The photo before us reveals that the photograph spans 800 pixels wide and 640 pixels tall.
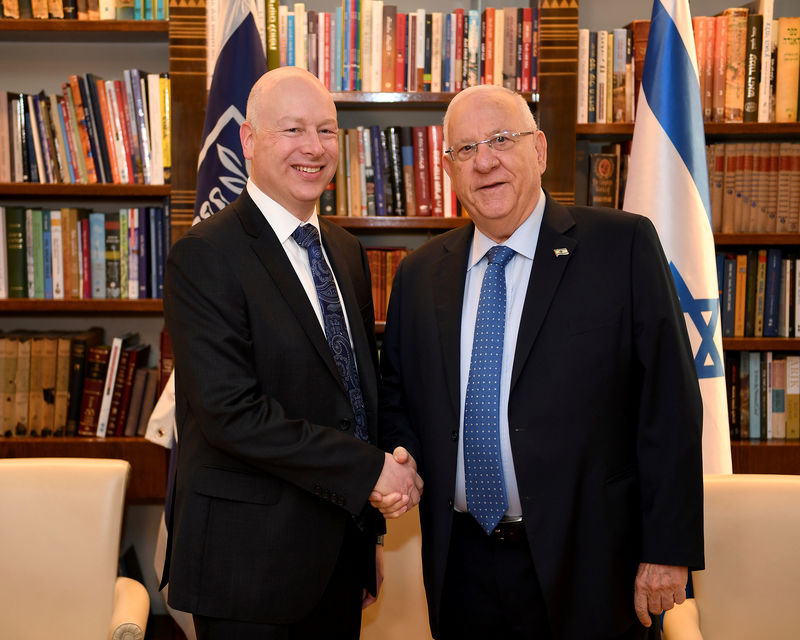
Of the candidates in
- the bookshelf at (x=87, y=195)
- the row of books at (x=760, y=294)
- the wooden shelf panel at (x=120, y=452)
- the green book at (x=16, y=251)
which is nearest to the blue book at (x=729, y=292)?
the row of books at (x=760, y=294)

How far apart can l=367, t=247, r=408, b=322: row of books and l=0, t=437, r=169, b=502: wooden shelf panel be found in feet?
3.34

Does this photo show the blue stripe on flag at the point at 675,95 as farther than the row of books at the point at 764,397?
No

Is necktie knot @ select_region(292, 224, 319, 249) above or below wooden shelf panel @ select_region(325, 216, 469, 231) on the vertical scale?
below

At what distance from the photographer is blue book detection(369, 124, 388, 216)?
3020mm

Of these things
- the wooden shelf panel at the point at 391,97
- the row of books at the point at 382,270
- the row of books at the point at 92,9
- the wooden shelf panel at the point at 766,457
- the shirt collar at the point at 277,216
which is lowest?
the wooden shelf panel at the point at 766,457

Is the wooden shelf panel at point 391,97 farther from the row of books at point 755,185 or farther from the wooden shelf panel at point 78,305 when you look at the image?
the wooden shelf panel at point 78,305

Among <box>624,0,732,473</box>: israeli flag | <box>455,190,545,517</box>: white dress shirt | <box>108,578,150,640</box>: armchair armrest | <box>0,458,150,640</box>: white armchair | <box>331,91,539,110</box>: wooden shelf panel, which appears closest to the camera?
<box>455,190,545,517</box>: white dress shirt

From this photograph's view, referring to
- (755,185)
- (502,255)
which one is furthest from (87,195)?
(755,185)

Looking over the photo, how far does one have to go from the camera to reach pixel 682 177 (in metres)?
2.73

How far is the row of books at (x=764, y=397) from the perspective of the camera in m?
3.11

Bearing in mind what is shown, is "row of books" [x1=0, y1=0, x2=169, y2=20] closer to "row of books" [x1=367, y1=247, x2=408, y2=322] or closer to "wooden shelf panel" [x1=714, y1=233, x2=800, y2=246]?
"row of books" [x1=367, y1=247, x2=408, y2=322]

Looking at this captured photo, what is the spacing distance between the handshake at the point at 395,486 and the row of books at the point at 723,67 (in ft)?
5.87

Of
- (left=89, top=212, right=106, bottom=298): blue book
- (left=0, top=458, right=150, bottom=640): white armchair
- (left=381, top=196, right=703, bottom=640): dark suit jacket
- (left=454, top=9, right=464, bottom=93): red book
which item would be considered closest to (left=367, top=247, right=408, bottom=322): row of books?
(left=454, top=9, right=464, bottom=93): red book

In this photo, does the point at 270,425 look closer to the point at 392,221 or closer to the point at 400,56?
the point at 392,221
